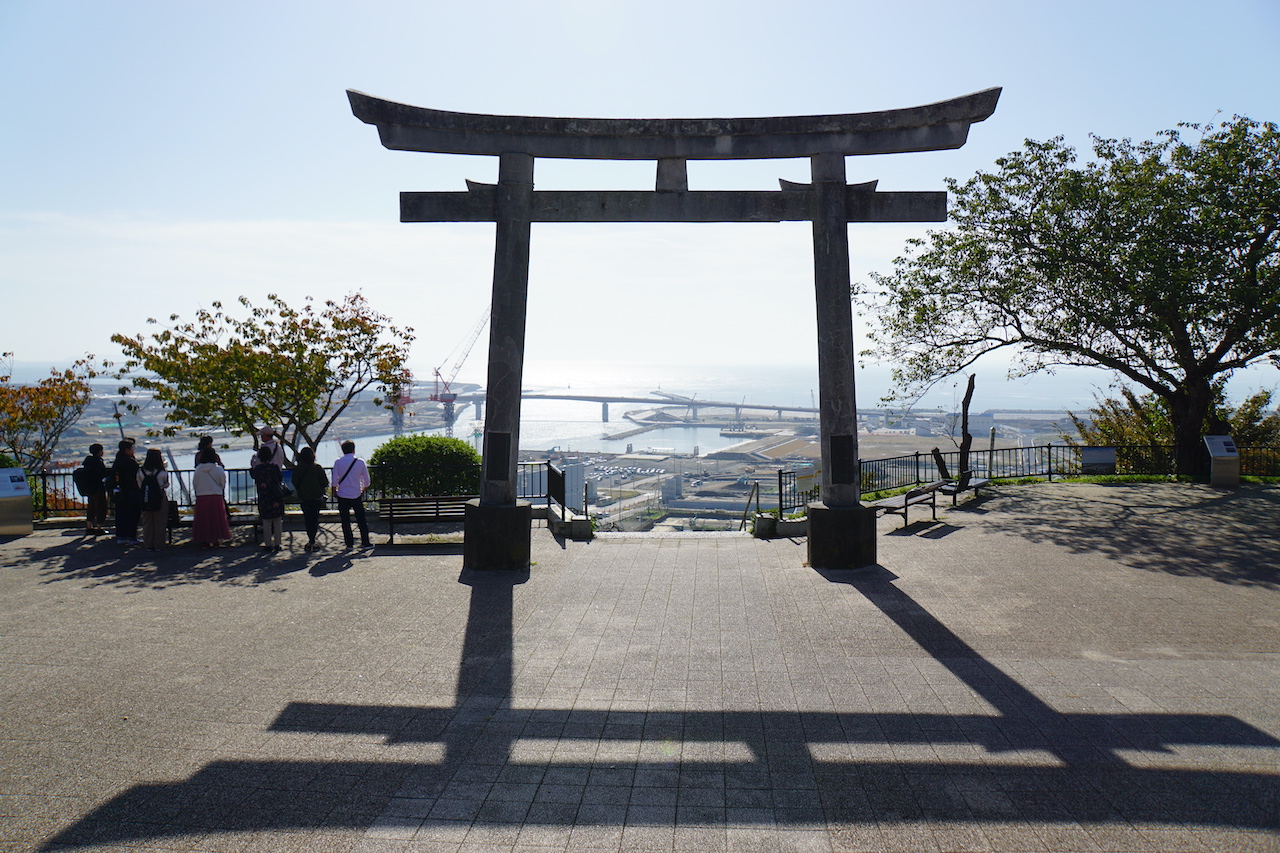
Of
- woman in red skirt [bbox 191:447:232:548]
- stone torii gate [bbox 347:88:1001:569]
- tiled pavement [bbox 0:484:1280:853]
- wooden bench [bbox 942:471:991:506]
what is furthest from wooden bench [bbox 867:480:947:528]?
woman in red skirt [bbox 191:447:232:548]

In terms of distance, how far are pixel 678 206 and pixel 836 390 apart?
11.2 feet

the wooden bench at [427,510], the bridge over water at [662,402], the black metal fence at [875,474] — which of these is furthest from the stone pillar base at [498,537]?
the bridge over water at [662,402]

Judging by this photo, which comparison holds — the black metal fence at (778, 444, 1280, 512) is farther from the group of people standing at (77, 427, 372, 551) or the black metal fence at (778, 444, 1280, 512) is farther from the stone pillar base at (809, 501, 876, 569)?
the group of people standing at (77, 427, 372, 551)

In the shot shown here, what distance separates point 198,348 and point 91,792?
12.2m

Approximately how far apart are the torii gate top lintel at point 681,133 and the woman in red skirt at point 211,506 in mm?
5489

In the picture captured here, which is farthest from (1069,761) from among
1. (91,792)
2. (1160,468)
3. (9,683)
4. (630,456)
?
(630,456)

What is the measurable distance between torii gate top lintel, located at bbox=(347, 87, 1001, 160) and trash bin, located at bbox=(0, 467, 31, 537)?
28.7ft

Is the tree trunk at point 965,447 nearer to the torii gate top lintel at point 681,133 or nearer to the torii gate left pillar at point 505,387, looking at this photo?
the torii gate top lintel at point 681,133

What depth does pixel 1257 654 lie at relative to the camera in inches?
265

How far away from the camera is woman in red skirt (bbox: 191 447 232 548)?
11.0 meters

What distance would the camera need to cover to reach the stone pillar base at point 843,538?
1013 centimetres

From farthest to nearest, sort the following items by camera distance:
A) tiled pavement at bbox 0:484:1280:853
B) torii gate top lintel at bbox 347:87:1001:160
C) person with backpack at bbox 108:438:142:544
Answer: person with backpack at bbox 108:438:142:544
torii gate top lintel at bbox 347:87:1001:160
tiled pavement at bbox 0:484:1280:853

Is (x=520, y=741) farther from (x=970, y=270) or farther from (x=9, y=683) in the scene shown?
(x=970, y=270)

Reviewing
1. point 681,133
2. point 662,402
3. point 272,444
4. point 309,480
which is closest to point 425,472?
point 309,480
